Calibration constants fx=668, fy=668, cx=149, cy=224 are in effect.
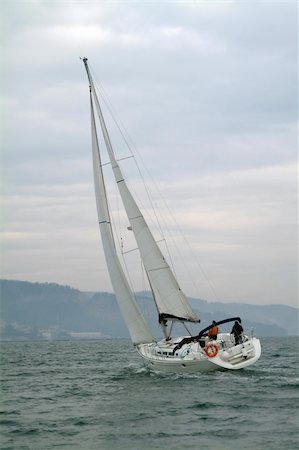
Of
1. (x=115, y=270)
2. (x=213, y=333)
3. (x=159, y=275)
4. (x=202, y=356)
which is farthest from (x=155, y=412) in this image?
(x=115, y=270)

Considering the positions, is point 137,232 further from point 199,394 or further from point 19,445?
point 19,445

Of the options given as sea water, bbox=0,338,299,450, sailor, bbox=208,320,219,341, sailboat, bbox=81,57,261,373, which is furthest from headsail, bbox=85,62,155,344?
sailor, bbox=208,320,219,341

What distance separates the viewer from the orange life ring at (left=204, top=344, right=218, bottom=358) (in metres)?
31.1

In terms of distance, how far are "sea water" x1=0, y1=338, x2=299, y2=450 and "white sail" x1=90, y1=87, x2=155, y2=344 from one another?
2.40 metres

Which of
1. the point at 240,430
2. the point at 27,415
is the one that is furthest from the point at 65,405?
the point at 240,430

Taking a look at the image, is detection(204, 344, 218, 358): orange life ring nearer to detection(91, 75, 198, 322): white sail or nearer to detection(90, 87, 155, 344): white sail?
detection(91, 75, 198, 322): white sail

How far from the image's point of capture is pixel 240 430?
764 inches

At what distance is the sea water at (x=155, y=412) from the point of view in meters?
18.7

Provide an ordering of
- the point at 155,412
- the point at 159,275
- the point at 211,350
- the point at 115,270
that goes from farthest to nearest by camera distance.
Result: the point at 115,270, the point at 159,275, the point at 211,350, the point at 155,412

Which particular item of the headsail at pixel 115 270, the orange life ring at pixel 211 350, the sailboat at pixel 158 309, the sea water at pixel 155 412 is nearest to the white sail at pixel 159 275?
the sailboat at pixel 158 309

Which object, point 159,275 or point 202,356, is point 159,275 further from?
point 202,356

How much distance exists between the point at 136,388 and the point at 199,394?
3.98 m

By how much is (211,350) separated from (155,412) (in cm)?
871

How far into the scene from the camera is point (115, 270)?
3625cm
